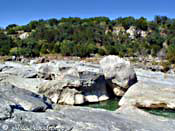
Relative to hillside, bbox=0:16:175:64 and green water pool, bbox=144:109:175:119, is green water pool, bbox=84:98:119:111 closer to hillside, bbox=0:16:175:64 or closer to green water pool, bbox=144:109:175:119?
green water pool, bbox=144:109:175:119

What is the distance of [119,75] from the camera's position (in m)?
15.9

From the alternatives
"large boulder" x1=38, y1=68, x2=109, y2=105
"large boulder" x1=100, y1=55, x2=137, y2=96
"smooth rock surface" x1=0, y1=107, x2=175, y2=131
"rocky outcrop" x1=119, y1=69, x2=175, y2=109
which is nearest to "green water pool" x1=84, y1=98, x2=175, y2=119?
"rocky outcrop" x1=119, y1=69, x2=175, y2=109

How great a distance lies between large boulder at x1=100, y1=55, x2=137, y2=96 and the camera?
52.3ft

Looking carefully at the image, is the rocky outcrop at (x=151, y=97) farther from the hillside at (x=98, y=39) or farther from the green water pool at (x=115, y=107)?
the hillside at (x=98, y=39)

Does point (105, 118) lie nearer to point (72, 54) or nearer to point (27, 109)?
point (27, 109)

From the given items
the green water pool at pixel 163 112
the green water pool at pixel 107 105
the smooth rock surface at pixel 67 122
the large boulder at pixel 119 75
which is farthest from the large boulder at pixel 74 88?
the smooth rock surface at pixel 67 122

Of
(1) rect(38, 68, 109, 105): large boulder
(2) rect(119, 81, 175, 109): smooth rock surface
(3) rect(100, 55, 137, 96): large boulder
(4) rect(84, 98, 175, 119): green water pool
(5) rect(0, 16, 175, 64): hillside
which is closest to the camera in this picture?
(4) rect(84, 98, 175, 119): green water pool

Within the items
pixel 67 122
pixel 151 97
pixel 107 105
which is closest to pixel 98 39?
pixel 107 105

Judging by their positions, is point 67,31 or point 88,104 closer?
point 88,104

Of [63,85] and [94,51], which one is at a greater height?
[94,51]

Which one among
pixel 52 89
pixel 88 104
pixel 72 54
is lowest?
pixel 88 104

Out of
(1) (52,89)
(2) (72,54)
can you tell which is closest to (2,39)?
(2) (72,54)

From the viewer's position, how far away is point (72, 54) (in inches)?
2344

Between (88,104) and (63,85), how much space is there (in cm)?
212
